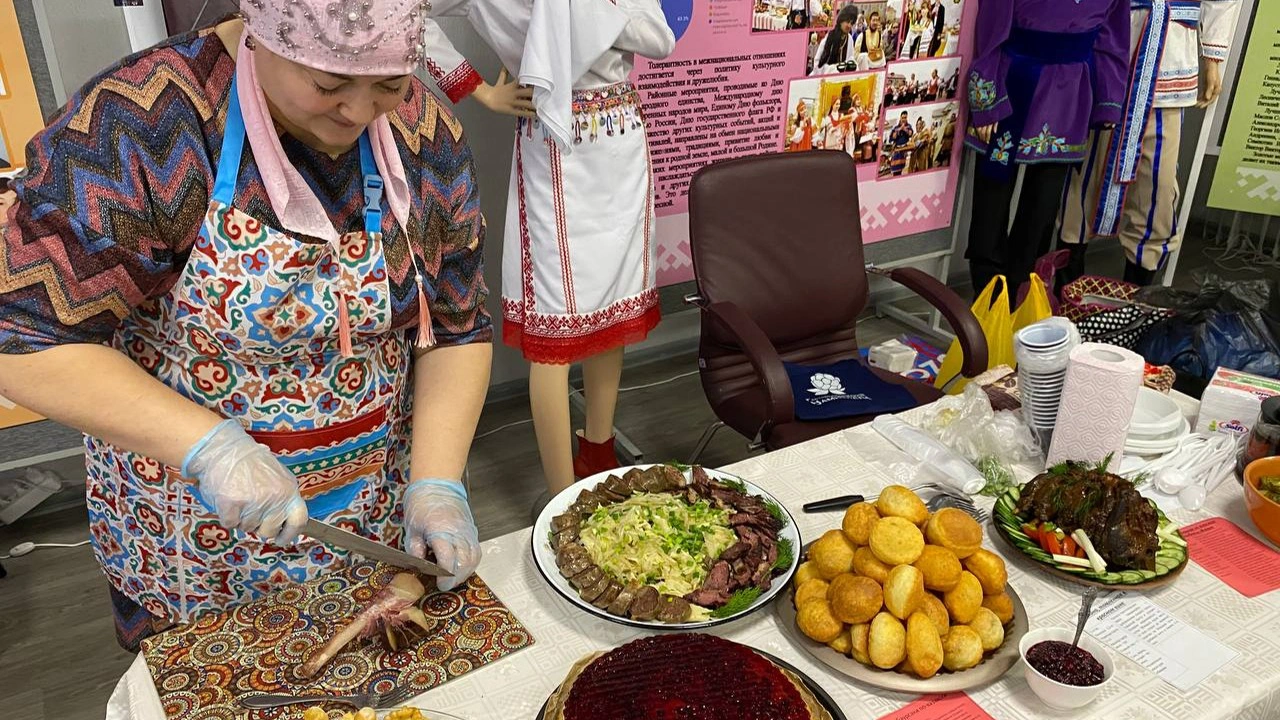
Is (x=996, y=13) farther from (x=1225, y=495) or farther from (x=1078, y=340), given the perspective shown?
(x=1225, y=495)

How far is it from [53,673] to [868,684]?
6.68ft

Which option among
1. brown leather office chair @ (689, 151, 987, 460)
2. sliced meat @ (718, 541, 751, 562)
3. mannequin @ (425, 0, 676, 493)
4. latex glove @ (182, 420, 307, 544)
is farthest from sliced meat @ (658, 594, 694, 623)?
mannequin @ (425, 0, 676, 493)

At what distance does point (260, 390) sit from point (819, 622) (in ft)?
2.61

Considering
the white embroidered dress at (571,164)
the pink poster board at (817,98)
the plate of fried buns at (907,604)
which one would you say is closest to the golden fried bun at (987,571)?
the plate of fried buns at (907,604)

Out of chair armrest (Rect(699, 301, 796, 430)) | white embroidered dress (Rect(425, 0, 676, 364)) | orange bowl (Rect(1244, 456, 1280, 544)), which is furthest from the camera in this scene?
white embroidered dress (Rect(425, 0, 676, 364))

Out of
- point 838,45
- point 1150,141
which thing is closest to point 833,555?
point 838,45

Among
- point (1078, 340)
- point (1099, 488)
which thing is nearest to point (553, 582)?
point (1099, 488)

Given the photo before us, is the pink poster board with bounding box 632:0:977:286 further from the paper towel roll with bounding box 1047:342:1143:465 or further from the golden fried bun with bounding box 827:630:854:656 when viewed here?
the golden fried bun with bounding box 827:630:854:656

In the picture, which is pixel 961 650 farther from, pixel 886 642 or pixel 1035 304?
pixel 1035 304

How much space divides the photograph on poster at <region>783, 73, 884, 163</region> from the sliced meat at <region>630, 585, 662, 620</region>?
2275mm

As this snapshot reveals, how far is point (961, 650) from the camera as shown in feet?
3.48

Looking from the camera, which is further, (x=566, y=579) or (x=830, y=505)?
(x=830, y=505)

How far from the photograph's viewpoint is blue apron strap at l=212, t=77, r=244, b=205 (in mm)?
1061

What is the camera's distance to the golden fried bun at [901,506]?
1158mm
